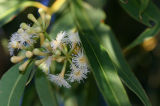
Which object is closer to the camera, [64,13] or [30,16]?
[30,16]

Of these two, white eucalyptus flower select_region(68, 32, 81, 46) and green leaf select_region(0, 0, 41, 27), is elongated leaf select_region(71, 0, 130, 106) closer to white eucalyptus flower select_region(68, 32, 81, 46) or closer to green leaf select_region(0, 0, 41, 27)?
white eucalyptus flower select_region(68, 32, 81, 46)

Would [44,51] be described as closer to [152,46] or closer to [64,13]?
[64,13]

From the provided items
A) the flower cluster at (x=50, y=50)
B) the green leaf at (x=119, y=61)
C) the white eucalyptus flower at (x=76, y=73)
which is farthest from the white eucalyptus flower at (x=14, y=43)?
the green leaf at (x=119, y=61)

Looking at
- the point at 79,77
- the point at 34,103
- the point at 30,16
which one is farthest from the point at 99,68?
the point at 34,103

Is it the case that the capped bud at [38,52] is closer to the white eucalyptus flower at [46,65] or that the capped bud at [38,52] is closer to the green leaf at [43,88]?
the white eucalyptus flower at [46,65]

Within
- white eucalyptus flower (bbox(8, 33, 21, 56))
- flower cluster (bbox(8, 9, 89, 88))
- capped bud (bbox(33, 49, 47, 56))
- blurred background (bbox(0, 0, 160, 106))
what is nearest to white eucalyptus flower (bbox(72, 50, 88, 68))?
flower cluster (bbox(8, 9, 89, 88))
